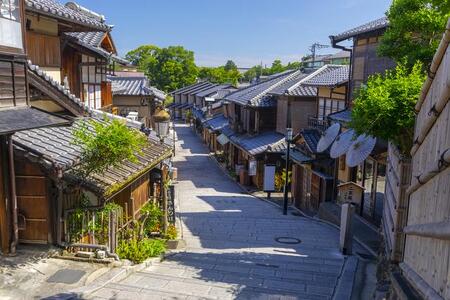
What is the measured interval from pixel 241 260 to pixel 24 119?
7538mm

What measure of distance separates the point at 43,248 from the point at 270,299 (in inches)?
220

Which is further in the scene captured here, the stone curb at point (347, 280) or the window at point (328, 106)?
the window at point (328, 106)

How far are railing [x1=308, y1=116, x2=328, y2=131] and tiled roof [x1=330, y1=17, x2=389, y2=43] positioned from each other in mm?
4847

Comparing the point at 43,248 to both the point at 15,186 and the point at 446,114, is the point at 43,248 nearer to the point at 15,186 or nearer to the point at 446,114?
the point at 15,186

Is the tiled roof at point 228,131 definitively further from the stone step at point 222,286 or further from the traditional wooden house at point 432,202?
the traditional wooden house at point 432,202

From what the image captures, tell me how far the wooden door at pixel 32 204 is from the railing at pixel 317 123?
708 inches

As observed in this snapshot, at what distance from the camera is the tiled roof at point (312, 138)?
23.2m

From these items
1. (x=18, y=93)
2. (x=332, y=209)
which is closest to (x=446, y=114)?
(x=18, y=93)

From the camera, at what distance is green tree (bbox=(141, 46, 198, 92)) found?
91875 mm

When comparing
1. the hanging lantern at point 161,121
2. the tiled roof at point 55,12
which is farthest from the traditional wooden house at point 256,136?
the tiled roof at point 55,12

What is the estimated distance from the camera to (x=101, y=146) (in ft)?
32.2

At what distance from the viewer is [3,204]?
31.5ft

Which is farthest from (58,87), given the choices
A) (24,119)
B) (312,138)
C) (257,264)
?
(312,138)

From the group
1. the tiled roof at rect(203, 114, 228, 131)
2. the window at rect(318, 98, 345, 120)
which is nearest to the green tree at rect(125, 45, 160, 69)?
the tiled roof at rect(203, 114, 228, 131)
